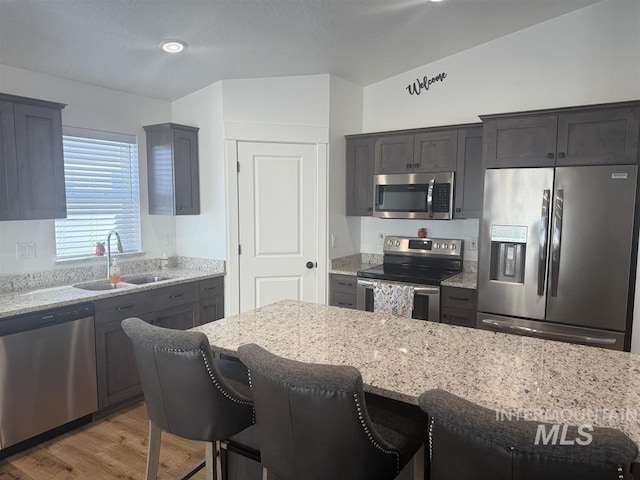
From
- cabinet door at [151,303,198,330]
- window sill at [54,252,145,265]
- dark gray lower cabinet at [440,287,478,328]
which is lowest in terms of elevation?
cabinet door at [151,303,198,330]

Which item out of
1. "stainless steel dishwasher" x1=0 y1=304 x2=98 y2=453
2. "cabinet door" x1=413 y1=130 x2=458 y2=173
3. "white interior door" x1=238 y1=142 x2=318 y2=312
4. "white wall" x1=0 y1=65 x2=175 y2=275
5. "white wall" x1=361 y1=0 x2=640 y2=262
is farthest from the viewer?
"white interior door" x1=238 y1=142 x2=318 y2=312

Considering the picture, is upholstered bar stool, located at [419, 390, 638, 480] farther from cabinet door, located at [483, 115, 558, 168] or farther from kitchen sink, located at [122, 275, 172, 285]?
kitchen sink, located at [122, 275, 172, 285]

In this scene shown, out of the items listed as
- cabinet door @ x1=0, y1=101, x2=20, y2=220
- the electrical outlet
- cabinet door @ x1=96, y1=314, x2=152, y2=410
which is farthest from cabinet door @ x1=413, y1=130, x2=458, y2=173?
the electrical outlet

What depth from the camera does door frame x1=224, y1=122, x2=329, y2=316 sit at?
3.84 meters

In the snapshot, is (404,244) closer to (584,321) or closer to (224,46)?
(584,321)

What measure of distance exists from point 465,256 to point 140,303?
2.85 m

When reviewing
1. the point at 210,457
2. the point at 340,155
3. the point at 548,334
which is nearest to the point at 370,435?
the point at 210,457

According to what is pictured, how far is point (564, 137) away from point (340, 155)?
1928mm

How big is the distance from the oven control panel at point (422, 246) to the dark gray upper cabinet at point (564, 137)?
98cm

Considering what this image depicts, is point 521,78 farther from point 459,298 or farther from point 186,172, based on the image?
point 186,172

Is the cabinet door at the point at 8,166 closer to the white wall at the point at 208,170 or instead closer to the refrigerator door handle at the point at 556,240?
the white wall at the point at 208,170

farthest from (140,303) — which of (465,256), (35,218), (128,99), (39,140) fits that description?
(465,256)

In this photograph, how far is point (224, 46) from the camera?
315 cm

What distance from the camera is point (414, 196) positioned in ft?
12.8
